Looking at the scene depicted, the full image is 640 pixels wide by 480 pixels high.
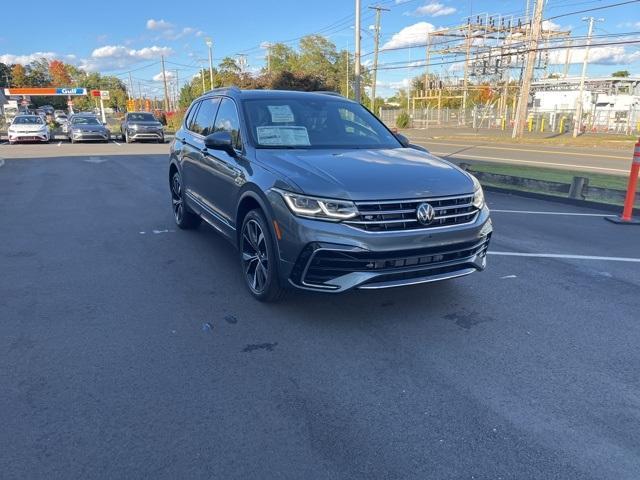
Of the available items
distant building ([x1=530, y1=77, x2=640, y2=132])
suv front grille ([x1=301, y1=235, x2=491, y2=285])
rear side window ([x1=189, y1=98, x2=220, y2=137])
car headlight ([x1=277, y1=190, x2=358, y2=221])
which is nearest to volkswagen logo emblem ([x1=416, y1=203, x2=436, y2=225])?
suv front grille ([x1=301, y1=235, x2=491, y2=285])

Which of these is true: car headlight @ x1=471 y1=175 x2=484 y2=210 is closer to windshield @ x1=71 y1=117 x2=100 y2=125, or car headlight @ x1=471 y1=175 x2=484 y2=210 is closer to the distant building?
windshield @ x1=71 y1=117 x2=100 y2=125

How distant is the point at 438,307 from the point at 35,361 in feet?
10.4

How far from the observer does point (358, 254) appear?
3676 millimetres

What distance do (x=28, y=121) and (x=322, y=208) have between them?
2827 centimetres

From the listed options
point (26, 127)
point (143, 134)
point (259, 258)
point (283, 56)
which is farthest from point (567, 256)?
point (283, 56)

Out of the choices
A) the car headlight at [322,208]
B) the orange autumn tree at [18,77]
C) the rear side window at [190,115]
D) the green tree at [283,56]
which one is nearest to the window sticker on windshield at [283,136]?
the car headlight at [322,208]

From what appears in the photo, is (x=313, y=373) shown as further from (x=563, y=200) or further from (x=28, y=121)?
(x=28, y=121)

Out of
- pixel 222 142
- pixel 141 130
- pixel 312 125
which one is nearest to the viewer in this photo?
pixel 222 142

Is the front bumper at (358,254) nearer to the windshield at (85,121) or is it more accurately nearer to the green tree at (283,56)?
the windshield at (85,121)

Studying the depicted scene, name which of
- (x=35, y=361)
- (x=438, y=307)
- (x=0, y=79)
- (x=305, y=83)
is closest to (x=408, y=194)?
(x=438, y=307)

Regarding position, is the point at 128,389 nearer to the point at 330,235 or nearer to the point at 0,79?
the point at 330,235

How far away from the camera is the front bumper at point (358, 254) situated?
12.0 ft

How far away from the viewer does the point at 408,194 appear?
379 centimetres

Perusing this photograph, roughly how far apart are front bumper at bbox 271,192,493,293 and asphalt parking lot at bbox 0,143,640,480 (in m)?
0.44
